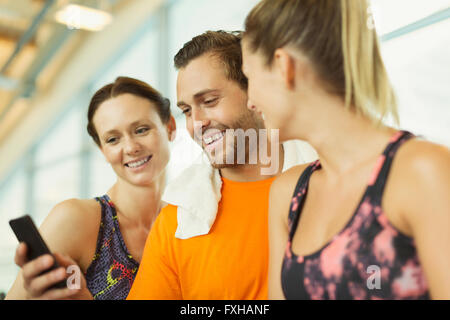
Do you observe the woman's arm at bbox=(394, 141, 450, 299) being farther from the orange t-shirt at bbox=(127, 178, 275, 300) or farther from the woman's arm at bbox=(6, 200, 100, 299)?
the woman's arm at bbox=(6, 200, 100, 299)

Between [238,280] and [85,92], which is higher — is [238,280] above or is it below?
below

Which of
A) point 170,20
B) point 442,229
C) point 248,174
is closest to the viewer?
point 442,229

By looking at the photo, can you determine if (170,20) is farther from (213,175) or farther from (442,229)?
(442,229)

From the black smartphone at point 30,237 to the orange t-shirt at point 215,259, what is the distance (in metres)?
0.30

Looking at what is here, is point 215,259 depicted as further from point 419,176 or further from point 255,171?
point 419,176

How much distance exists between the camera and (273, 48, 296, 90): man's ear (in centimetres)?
74

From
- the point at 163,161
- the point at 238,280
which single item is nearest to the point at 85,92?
the point at 163,161

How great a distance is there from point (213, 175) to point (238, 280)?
0.99ft

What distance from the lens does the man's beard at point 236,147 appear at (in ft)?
3.67

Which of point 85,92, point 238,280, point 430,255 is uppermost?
point 85,92

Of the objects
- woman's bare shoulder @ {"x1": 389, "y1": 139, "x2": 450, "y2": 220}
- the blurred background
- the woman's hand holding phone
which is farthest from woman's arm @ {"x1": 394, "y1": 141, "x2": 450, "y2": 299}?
the blurred background

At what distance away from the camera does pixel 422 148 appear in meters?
0.63

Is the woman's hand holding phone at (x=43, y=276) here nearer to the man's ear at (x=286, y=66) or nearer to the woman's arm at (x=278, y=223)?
the woman's arm at (x=278, y=223)
